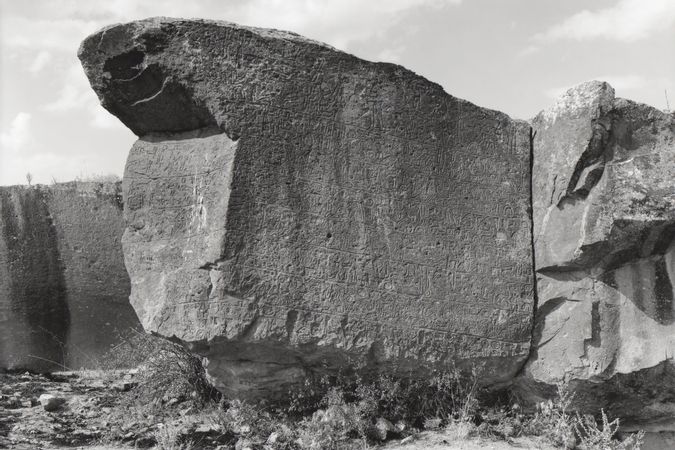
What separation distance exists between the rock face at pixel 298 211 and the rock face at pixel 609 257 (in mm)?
229

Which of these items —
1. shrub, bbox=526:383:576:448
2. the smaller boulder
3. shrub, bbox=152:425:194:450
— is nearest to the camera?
shrub, bbox=152:425:194:450

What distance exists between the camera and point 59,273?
7.49m

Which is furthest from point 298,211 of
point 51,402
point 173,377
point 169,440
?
point 51,402

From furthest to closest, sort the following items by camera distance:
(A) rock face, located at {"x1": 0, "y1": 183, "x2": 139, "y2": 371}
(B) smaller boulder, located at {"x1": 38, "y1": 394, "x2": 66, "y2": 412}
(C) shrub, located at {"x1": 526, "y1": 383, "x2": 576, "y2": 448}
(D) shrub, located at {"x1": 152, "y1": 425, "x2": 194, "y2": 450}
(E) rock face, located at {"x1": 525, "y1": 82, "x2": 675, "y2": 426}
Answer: (A) rock face, located at {"x1": 0, "y1": 183, "x2": 139, "y2": 371}, (B) smaller boulder, located at {"x1": 38, "y1": 394, "x2": 66, "y2": 412}, (E) rock face, located at {"x1": 525, "y1": 82, "x2": 675, "y2": 426}, (C) shrub, located at {"x1": 526, "y1": 383, "x2": 576, "y2": 448}, (D) shrub, located at {"x1": 152, "y1": 425, "x2": 194, "y2": 450}

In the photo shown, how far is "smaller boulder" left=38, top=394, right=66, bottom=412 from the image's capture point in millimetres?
5840

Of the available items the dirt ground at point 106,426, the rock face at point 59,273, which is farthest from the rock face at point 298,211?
the rock face at point 59,273

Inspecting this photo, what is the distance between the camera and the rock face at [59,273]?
7445mm

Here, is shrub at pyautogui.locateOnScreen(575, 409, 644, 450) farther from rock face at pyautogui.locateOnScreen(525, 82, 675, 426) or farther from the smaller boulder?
the smaller boulder

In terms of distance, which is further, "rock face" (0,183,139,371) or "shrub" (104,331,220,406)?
"rock face" (0,183,139,371)

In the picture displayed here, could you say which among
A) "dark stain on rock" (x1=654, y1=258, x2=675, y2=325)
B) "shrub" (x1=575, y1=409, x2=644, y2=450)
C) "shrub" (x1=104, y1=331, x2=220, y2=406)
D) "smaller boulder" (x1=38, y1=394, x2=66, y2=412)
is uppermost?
"dark stain on rock" (x1=654, y1=258, x2=675, y2=325)

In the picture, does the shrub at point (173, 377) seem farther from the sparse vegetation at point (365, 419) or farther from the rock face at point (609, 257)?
the rock face at point (609, 257)

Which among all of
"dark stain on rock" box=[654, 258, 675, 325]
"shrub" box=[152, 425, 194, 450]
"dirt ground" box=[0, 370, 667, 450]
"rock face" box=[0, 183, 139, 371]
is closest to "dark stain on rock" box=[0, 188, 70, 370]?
"rock face" box=[0, 183, 139, 371]

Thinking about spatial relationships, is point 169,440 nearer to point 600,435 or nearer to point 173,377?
point 173,377

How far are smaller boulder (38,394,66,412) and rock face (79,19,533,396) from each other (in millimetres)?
1317
